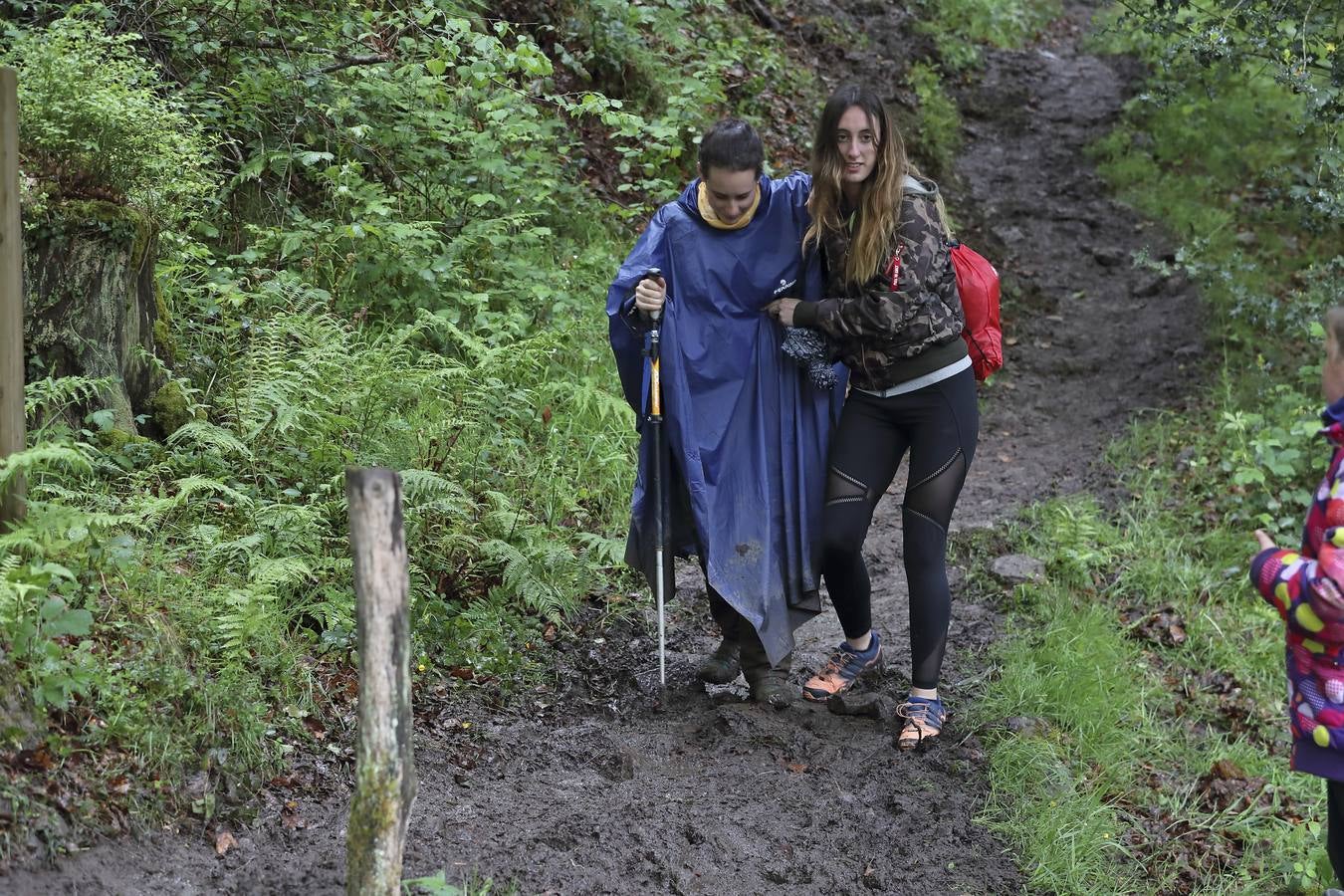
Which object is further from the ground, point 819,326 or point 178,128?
point 178,128

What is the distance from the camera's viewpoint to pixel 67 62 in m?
5.12

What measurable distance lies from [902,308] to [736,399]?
31.0 inches

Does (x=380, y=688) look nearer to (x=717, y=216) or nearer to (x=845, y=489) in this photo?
(x=845, y=489)

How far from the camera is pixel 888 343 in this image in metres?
4.32

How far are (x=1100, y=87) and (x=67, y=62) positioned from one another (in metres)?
14.6

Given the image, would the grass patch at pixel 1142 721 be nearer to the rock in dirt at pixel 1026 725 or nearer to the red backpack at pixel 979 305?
the rock in dirt at pixel 1026 725

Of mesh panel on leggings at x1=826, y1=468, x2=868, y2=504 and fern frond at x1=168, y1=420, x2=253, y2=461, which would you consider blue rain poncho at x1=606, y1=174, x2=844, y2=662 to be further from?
fern frond at x1=168, y1=420, x2=253, y2=461

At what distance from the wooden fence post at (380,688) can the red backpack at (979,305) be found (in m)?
2.43

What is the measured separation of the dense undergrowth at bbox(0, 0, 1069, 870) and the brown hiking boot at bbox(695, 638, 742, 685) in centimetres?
79

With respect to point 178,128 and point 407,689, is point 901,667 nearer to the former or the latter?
point 407,689

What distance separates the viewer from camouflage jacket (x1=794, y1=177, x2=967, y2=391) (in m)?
4.21

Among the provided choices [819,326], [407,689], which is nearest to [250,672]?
[407,689]

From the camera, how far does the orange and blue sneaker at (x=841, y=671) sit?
497 cm

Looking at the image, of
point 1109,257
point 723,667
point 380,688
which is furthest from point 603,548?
point 1109,257
